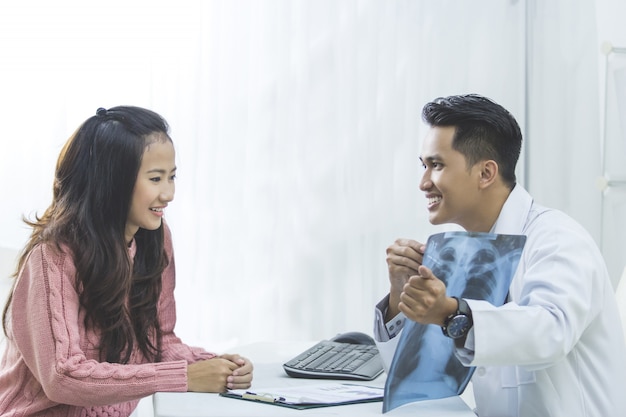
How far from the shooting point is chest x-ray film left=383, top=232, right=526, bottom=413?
1270 mm

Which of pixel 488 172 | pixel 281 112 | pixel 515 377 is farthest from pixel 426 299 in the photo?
pixel 281 112

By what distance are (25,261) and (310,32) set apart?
173 centimetres

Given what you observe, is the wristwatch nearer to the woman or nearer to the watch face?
the watch face

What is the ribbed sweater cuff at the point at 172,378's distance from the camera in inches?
55.9

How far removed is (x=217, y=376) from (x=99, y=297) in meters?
0.34

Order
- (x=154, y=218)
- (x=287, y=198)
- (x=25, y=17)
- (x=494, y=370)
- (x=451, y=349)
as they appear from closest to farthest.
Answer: (x=451, y=349) → (x=494, y=370) → (x=154, y=218) → (x=25, y=17) → (x=287, y=198)

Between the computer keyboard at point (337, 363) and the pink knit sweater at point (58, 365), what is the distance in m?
0.24

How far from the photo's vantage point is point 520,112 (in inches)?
125

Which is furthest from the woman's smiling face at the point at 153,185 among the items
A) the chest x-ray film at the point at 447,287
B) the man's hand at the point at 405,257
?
the chest x-ray film at the point at 447,287

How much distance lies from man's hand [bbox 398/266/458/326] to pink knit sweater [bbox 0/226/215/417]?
446 millimetres

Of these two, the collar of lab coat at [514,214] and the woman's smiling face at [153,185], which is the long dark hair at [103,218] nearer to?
the woman's smiling face at [153,185]

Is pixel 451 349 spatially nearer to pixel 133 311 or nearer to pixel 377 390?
pixel 377 390

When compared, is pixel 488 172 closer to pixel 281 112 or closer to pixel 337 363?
pixel 337 363

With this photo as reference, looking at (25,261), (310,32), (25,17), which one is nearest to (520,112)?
(310,32)
